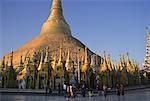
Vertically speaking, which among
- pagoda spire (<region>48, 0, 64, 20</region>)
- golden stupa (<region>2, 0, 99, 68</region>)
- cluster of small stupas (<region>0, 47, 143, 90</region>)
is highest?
pagoda spire (<region>48, 0, 64, 20</region>)

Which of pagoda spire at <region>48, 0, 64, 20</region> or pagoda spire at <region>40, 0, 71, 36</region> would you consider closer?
pagoda spire at <region>40, 0, 71, 36</region>

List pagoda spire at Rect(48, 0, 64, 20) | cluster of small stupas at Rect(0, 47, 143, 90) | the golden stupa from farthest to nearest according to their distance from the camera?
1. pagoda spire at Rect(48, 0, 64, 20)
2. the golden stupa
3. cluster of small stupas at Rect(0, 47, 143, 90)

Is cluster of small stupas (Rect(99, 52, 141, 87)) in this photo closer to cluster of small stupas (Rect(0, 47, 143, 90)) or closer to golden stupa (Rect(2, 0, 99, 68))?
cluster of small stupas (Rect(0, 47, 143, 90))

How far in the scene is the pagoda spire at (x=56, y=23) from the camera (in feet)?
225

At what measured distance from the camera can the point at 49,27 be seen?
2731 inches

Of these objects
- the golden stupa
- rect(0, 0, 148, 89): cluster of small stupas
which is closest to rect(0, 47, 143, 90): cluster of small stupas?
rect(0, 0, 148, 89): cluster of small stupas

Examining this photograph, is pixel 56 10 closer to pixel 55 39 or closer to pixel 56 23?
pixel 56 23

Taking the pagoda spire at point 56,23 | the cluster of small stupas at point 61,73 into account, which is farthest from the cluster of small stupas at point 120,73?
the pagoda spire at point 56,23

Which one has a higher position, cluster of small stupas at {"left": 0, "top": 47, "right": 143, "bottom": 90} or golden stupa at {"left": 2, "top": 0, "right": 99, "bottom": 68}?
golden stupa at {"left": 2, "top": 0, "right": 99, "bottom": 68}

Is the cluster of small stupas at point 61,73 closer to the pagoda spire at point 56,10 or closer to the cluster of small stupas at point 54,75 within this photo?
the cluster of small stupas at point 54,75

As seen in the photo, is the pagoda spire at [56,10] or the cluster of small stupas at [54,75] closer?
the cluster of small stupas at [54,75]

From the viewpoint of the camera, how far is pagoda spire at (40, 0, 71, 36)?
6856 cm

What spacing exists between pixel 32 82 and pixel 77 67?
23.6ft

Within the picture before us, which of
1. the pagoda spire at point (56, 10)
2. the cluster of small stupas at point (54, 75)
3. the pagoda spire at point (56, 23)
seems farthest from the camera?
the pagoda spire at point (56, 10)
